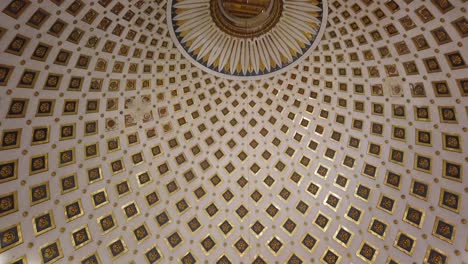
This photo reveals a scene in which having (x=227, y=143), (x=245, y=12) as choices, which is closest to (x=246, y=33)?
(x=245, y=12)

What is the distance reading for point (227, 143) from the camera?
20672 mm

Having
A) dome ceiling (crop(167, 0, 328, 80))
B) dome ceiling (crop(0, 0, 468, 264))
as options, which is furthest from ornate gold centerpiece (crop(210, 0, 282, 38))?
dome ceiling (crop(0, 0, 468, 264))

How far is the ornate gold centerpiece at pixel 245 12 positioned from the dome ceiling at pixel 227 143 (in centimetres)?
335

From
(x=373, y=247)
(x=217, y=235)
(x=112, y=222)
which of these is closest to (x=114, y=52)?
(x=112, y=222)

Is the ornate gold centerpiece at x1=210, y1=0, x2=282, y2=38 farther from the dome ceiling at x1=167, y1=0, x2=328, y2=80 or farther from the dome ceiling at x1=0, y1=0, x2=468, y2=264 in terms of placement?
the dome ceiling at x1=0, y1=0, x2=468, y2=264

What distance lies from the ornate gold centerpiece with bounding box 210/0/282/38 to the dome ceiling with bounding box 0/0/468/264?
3.35 metres

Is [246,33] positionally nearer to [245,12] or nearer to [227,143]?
[245,12]

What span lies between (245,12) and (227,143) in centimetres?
934

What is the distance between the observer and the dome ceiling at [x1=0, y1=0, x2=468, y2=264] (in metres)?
14.1

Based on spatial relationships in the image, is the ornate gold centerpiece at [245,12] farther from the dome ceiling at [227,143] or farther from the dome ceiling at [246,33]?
the dome ceiling at [227,143]

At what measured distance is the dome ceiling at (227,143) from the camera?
14055 mm

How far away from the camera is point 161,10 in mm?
16969

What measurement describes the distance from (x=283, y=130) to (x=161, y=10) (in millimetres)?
11061

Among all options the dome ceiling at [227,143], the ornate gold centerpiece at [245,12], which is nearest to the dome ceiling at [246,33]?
the ornate gold centerpiece at [245,12]
